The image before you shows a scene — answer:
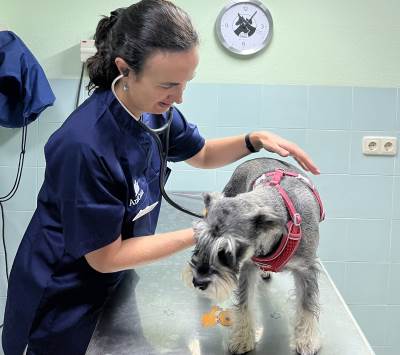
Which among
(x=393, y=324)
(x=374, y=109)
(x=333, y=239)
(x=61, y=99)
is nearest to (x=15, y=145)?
(x=61, y=99)

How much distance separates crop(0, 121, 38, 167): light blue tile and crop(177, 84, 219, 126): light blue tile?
2.60ft

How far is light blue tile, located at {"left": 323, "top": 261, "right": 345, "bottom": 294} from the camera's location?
2.83 metres

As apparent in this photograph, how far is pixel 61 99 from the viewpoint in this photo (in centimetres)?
264

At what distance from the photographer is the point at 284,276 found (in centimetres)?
163

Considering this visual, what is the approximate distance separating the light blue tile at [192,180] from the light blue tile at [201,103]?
271 mm

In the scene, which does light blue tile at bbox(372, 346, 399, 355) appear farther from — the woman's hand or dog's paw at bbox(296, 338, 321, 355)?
dog's paw at bbox(296, 338, 321, 355)

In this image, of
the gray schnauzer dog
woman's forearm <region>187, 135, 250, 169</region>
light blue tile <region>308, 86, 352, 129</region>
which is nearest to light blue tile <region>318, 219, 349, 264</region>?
light blue tile <region>308, 86, 352, 129</region>

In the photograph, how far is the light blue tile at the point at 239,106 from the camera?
2.66 meters

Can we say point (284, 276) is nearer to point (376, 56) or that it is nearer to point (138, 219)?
point (138, 219)

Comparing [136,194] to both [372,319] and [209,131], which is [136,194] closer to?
[209,131]

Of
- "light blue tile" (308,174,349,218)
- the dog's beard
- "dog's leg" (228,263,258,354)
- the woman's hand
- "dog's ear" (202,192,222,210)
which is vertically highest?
the woman's hand

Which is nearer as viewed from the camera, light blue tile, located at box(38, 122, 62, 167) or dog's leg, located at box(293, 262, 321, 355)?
dog's leg, located at box(293, 262, 321, 355)

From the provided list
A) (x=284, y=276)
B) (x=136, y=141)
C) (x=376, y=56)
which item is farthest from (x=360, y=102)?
(x=136, y=141)

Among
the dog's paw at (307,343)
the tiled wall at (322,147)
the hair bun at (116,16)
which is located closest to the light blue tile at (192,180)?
the tiled wall at (322,147)
